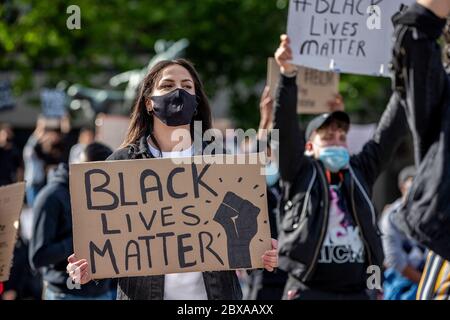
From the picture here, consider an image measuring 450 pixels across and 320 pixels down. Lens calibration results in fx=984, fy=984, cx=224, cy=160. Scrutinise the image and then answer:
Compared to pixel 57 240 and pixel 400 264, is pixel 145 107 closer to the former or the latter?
pixel 57 240

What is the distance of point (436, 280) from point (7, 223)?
2235 mm

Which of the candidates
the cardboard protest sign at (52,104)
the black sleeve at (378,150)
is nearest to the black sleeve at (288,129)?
the black sleeve at (378,150)

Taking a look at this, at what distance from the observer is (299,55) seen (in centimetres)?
570

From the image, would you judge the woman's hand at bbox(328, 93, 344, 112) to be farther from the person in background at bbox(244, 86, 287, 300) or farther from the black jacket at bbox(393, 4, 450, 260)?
the black jacket at bbox(393, 4, 450, 260)

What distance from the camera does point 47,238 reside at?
605cm

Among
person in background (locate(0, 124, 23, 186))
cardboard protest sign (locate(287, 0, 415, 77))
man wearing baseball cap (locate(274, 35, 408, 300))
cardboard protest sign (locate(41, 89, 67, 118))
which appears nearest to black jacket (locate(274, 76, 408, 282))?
man wearing baseball cap (locate(274, 35, 408, 300))

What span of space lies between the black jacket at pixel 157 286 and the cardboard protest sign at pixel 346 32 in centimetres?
202

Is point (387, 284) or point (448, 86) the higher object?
point (448, 86)

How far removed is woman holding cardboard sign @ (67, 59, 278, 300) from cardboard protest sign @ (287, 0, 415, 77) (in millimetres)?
1594

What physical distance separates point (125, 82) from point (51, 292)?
11.8 metres

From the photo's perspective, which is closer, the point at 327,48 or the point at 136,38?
the point at 327,48

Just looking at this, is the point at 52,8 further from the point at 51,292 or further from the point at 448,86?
the point at 448,86

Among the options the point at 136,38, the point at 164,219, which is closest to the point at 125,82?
the point at 136,38
